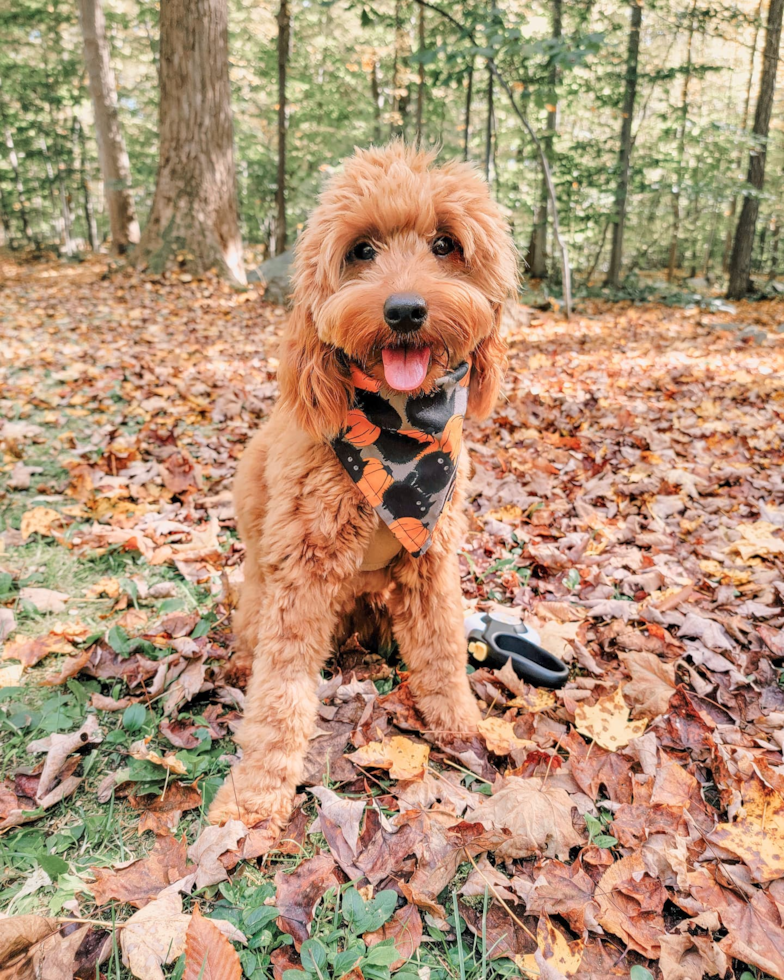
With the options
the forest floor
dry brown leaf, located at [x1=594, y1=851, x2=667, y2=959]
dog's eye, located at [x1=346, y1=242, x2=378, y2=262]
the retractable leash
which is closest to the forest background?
the forest floor

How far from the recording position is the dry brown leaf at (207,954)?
4.62 feet

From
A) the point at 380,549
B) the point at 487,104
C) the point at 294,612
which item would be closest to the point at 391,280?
the point at 380,549

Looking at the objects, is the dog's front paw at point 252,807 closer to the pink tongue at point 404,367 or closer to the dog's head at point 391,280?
the dog's head at point 391,280

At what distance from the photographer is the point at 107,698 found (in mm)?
2326

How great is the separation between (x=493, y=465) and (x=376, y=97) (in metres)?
18.1

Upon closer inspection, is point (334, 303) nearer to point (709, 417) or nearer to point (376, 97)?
point (709, 417)

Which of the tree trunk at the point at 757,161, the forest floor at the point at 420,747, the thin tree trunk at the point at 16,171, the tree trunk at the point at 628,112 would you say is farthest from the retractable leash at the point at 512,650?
the thin tree trunk at the point at 16,171

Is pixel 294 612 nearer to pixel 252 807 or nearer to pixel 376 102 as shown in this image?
pixel 252 807

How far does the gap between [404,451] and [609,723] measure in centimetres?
128

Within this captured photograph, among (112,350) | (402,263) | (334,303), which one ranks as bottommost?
(112,350)

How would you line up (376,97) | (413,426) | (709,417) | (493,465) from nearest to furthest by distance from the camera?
(413,426), (493,465), (709,417), (376,97)

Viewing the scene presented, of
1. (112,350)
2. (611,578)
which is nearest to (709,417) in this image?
(611,578)

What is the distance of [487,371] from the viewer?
7.59 feet

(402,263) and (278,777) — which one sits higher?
(402,263)
